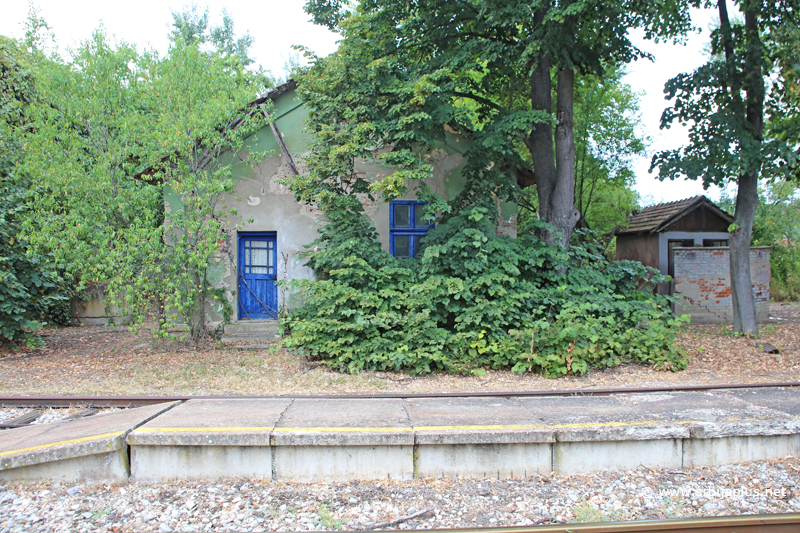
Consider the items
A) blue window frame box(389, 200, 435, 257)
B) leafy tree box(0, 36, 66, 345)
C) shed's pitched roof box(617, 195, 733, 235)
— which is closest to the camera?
leafy tree box(0, 36, 66, 345)

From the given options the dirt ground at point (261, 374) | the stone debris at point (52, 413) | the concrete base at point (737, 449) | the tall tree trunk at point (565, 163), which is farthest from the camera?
the tall tree trunk at point (565, 163)

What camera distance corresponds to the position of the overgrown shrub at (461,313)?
7.81 meters

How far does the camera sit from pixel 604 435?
179 inches

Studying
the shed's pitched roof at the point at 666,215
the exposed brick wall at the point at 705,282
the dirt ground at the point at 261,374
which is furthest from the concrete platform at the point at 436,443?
the shed's pitched roof at the point at 666,215

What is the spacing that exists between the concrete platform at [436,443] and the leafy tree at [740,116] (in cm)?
649

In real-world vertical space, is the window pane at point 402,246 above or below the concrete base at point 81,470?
above

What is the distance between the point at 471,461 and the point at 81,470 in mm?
3552

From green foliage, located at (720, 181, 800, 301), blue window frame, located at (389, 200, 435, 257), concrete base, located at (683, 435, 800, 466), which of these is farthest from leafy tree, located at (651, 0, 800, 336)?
green foliage, located at (720, 181, 800, 301)

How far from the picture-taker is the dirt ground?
6.97 m

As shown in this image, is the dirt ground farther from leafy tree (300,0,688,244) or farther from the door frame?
leafy tree (300,0,688,244)

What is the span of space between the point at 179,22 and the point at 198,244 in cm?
3160

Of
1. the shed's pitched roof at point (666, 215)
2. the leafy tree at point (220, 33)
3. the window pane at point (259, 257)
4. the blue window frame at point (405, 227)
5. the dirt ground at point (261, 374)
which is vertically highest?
the leafy tree at point (220, 33)

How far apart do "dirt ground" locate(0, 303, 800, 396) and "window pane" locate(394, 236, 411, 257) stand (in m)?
3.55

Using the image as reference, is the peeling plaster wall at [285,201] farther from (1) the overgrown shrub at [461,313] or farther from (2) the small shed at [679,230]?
(2) the small shed at [679,230]
